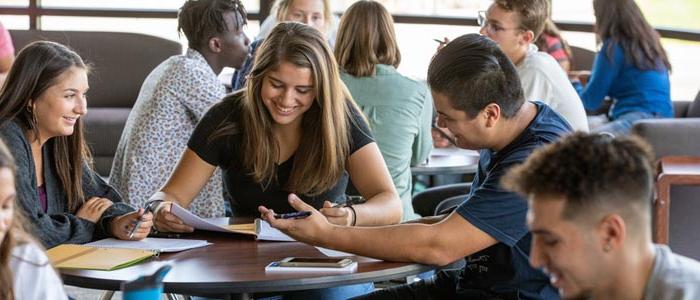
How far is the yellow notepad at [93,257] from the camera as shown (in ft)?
8.05

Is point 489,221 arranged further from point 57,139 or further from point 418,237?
point 57,139

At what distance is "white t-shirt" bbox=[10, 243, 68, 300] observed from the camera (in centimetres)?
198

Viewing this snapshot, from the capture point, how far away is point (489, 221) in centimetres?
246

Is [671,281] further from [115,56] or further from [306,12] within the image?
[115,56]

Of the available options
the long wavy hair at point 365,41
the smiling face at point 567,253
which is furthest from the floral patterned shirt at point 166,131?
the smiling face at point 567,253

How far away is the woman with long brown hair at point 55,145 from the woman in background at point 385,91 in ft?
4.17

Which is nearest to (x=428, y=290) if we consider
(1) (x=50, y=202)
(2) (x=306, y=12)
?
(1) (x=50, y=202)

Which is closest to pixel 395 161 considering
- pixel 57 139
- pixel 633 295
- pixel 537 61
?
pixel 537 61

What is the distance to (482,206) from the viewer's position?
2.47m

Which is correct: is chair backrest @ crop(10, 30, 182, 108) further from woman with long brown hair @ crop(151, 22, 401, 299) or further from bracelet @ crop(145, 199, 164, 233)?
bracelet @ crop(145, 199, 164, 233)

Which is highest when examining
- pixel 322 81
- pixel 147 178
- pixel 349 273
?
pixel 322 81

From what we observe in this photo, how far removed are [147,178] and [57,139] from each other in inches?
38.1

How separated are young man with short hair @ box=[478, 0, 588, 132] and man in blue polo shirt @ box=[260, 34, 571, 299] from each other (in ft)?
5.25

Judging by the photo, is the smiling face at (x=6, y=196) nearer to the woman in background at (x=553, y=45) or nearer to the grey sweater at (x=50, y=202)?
the grey sweater at (x=50, y=202)
